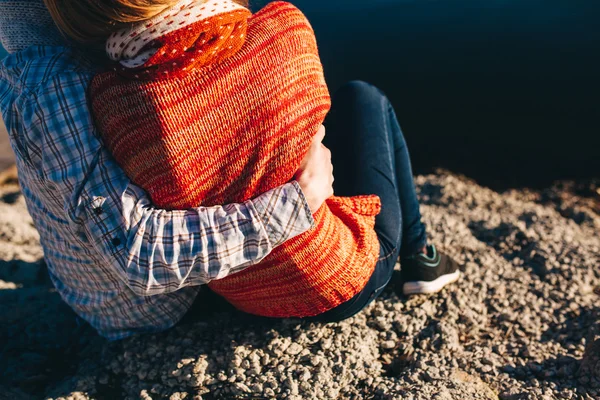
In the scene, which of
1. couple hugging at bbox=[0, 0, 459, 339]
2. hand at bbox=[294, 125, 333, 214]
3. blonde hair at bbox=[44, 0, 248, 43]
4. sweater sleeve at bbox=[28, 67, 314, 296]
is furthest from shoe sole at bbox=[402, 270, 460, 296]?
blonde hair at bbox=[44, 0, 248, 43]

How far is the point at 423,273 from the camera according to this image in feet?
7.18

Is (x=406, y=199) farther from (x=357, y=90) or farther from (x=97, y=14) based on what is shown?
(x=97, y=14)

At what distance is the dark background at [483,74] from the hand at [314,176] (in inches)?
104

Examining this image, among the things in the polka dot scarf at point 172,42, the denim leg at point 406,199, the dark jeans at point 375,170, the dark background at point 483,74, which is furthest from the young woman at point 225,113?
the dark background at point 483,74

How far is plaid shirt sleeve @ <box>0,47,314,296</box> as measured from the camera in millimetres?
1173

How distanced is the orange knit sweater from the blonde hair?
0.04m

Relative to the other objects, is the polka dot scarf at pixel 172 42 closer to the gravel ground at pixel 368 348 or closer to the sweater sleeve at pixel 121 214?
the sweater sleeve at pixel 121 214

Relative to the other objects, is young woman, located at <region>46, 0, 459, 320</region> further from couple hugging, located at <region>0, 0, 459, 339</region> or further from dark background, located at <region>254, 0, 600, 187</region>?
dark background, located at <region>254, 0, 600, 187</region>

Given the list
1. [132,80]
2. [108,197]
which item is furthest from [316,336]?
[132,80]

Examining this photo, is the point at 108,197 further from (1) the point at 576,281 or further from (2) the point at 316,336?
(1) the point at 576,281

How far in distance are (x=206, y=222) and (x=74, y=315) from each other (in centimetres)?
129

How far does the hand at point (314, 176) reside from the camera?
135cm

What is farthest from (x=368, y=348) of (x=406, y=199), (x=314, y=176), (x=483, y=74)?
(x=483, y=74)

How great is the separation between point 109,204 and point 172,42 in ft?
1.37
